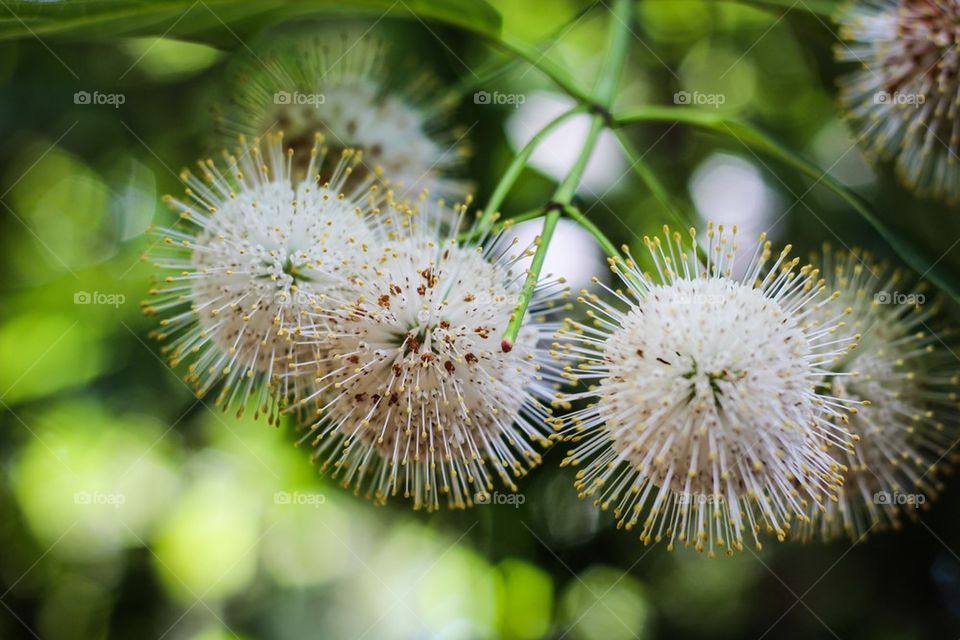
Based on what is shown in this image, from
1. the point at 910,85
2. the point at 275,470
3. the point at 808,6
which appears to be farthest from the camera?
the point at 275,470

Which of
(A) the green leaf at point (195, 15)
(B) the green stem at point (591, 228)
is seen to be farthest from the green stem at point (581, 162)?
(A) the green leaf at point (195, 15)

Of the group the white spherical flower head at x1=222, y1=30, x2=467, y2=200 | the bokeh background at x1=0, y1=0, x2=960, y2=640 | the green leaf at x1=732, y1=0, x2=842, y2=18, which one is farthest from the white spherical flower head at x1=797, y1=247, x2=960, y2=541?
the white spherical flower head at x1=222, y1=30, x2=467, y2=200

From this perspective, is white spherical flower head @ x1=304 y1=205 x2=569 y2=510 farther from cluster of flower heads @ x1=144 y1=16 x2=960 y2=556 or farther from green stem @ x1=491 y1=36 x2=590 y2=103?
green stem @ x1=491 y1=36 x2=590 y2=103

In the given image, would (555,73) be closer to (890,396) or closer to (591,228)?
(591,228)

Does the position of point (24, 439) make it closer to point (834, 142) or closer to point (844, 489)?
point (844, 489)

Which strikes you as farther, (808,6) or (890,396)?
(808,6)

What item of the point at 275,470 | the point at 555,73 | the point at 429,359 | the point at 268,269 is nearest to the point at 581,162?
the point at 555,73

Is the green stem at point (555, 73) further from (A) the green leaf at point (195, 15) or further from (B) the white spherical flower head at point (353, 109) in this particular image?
(B) the white spherical flower head at point (353, 109)

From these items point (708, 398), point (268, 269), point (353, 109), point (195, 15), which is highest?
point (195, 15)
